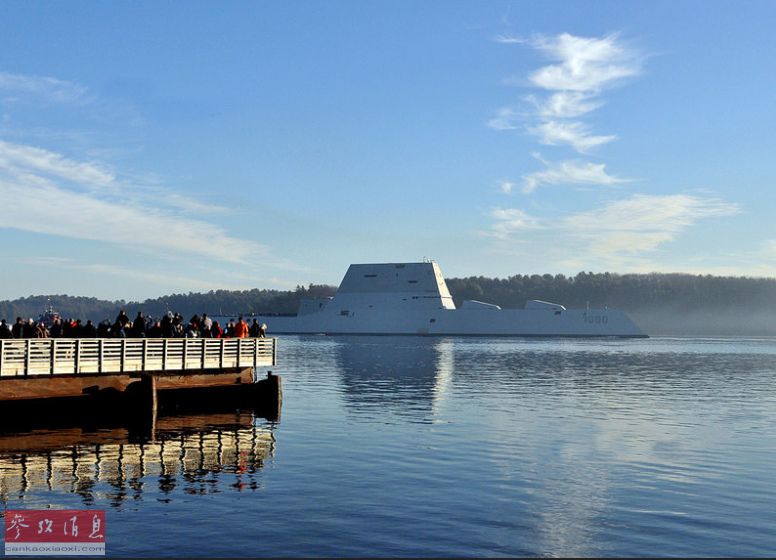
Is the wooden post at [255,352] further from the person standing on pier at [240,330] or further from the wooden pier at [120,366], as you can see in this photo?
the person standing on pier at [240,330]

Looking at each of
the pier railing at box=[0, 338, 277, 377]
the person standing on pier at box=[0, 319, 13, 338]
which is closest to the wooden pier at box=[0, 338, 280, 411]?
the pier railing at box=[0, 338, 277, 377]

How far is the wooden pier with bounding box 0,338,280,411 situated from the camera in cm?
2408

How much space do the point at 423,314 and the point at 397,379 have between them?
76.2 m

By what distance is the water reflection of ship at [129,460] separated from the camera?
1630cm

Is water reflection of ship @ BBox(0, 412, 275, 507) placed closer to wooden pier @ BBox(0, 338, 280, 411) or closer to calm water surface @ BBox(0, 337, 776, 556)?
calm water surface @ BBox(0, 337, 776, 556)

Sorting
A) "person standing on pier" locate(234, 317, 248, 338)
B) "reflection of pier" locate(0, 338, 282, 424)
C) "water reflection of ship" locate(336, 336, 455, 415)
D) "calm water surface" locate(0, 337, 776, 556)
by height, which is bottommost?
"calm water surface" locate(0, 337, 776, 556)

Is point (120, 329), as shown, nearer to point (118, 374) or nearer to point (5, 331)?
point (118, 374)

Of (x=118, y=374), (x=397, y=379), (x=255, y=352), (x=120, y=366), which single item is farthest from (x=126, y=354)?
(x=397, y=379)

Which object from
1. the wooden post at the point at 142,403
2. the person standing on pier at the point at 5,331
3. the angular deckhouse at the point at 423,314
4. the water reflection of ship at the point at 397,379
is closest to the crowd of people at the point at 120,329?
the person standing on pier at the point at 5,331

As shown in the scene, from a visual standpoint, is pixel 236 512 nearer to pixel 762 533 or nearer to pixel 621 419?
pixel 762 533

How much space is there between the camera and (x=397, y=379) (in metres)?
44.7

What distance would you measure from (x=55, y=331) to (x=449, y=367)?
30581mm

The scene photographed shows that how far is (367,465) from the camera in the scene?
62.4 ft

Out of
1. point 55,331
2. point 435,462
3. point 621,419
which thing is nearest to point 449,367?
point 621,419
